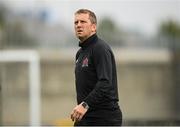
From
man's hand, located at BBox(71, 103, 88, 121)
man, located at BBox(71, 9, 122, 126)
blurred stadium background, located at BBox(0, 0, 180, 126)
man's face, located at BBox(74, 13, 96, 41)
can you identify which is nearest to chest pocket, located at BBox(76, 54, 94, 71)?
man, located at BBox(71, 9, 122, 126)

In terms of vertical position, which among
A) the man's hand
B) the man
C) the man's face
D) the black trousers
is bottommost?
the black trousers

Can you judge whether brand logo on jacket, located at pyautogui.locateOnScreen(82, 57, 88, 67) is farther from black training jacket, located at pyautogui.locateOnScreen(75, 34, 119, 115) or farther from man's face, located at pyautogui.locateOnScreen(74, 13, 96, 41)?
man's face, located at pyautogui.locateOnScreen(74, 13, 96, 41)

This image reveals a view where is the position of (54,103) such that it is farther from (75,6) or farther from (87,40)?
(87,40)

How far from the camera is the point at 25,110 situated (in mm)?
19094

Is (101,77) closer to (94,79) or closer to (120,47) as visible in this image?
(94,79)

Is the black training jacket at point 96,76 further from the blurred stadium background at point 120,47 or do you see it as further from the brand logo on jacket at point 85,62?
the blurred stadium background at point 120,47

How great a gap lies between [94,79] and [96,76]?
0.03 meters

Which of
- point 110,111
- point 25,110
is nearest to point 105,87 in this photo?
point 110,111

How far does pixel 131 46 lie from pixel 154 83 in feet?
4.49

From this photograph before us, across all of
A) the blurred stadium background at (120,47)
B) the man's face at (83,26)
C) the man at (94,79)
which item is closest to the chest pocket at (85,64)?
the man at (94,79)

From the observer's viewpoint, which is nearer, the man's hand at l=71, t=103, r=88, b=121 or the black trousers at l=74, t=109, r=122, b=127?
the man's hand at l=71, t=103, r=88, b=121

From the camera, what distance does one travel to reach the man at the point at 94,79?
211 inches

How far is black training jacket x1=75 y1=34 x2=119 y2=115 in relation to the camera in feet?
17.6

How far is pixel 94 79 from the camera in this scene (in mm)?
5480
